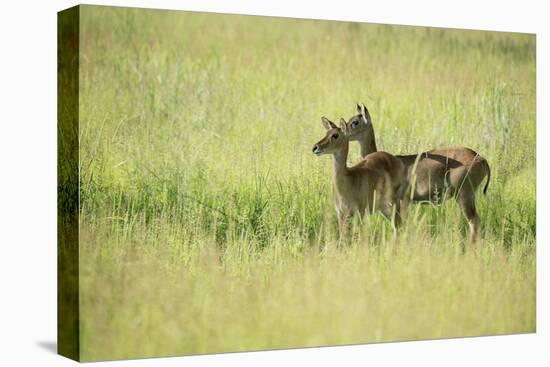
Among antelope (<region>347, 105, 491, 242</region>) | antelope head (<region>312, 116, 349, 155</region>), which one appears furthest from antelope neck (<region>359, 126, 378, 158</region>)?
antelope head (<region>312, 116, 349, 155</region>)

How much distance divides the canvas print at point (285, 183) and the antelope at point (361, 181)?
0.5 inches

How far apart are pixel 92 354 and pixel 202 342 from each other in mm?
770

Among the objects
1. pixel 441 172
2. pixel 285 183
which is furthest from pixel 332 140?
pixel 441 172

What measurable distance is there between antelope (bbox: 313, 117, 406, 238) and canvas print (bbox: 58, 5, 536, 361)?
0.04 feet

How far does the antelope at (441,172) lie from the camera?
904 cm

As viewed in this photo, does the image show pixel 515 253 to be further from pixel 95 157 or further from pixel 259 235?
pixel 95 157

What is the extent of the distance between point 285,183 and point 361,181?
578 mm

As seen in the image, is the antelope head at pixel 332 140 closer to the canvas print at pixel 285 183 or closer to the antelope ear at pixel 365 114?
the canvas print at pixel 285 183

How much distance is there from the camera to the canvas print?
805cm

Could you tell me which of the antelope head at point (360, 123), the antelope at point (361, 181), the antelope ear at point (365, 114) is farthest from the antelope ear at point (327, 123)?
the antelope ear at point (365, 114)

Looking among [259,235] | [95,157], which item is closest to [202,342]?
[259,235]

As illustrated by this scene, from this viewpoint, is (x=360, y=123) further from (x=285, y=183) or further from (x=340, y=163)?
(x=285, y=183)

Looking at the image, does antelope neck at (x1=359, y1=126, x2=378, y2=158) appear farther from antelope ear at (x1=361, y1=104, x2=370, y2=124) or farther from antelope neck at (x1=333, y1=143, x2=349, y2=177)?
antelope neck at (x1=333, y1=143, x2=349, y2=177)

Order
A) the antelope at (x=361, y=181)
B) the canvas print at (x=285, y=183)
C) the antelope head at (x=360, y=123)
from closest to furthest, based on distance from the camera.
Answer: the canvas print at (x=285, y=183) < the antelope at (x=361, y=181) < the antelope head at (x=360, y=123)
